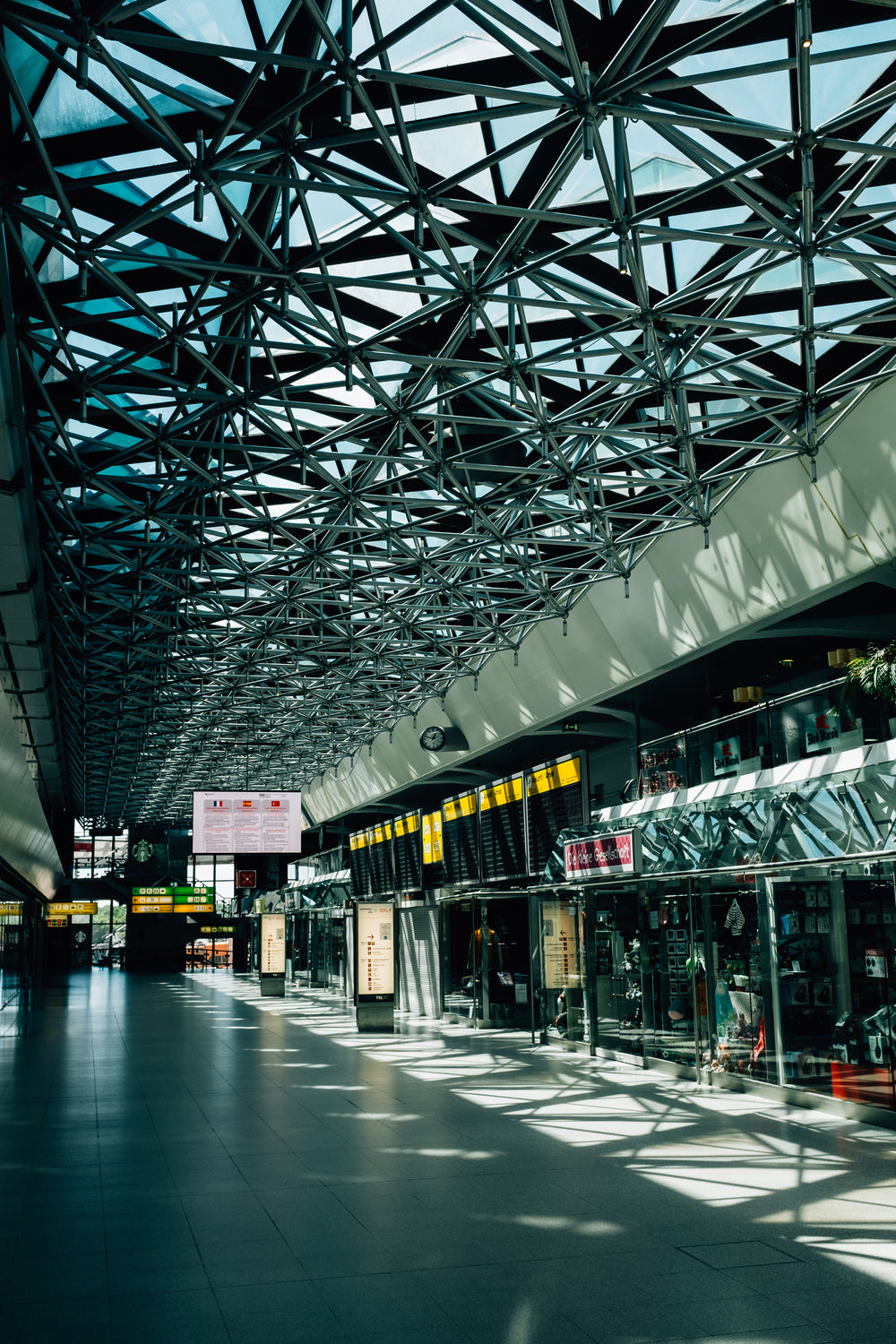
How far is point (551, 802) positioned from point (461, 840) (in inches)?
354

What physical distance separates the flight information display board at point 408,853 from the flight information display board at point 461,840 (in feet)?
11.6

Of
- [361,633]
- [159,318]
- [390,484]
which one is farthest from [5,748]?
[361,633]

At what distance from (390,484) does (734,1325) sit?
19.7 metres

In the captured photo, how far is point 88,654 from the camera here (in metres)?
38.0

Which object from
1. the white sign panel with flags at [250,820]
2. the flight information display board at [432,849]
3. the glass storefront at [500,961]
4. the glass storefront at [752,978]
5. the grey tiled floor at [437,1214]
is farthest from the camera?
the white sign panel with flags at [250,820]

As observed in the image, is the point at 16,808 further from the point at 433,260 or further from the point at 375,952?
the point at 433,260

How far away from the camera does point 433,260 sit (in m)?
14.5

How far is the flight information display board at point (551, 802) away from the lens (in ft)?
95.6

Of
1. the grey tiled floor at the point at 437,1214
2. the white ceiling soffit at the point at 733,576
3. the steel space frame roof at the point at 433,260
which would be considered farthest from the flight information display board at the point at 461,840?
the grey tiled floor at the point at 437,1214

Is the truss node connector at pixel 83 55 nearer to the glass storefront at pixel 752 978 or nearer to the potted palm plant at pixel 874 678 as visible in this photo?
the potted palm plant at pixel 874 678

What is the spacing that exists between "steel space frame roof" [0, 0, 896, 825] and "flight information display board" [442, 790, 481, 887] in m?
11.0

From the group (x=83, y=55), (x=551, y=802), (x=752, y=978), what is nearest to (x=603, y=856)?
(x=752, y=978)

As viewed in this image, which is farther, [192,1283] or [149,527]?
[149,527]

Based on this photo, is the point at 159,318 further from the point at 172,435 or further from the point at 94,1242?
the point at 94,1242
